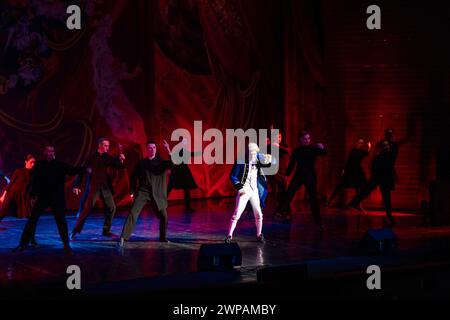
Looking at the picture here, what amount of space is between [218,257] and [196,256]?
134 cm

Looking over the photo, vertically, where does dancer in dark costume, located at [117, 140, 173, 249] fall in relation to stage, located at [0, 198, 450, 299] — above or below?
above

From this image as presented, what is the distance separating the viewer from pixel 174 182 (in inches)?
649

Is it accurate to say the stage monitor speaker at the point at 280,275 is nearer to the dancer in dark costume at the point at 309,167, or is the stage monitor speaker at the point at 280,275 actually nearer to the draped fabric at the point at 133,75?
the dancer in dark costume at the point at 309,167

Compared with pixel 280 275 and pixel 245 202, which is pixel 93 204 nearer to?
pixel 245 202

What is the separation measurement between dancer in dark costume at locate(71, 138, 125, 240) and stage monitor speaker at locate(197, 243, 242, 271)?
11.3 feet

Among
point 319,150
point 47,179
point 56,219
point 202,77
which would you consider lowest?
point 56,219

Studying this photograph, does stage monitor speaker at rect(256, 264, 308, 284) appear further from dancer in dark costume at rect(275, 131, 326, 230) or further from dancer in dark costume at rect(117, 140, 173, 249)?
dancer in dark costume at rect(275, 131, 326, 230)

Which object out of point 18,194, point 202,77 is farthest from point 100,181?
point 202,77

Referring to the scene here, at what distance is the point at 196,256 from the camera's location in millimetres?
10297

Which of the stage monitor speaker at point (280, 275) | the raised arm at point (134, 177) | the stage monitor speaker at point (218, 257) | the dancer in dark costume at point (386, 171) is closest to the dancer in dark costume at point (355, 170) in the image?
the dancer in dark costume at point (386, 171)

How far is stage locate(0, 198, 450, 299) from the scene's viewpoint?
811 cm

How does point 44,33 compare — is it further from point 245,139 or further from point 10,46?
point 245,139

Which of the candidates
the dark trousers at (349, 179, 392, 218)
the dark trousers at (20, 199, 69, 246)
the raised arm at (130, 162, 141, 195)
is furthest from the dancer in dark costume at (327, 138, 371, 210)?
the dark trousers at (20, 199, 69, 246)

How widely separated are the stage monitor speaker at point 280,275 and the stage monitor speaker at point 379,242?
2.28m
